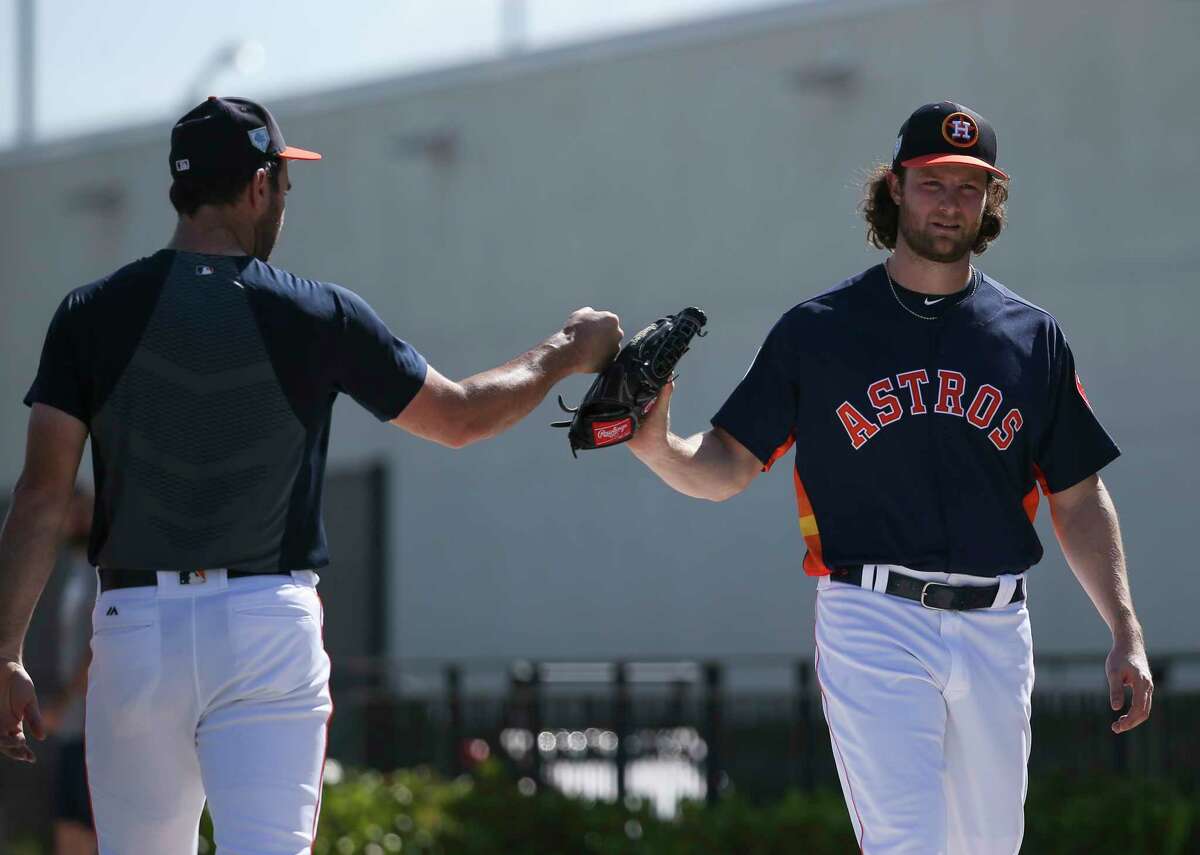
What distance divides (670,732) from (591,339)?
534 centimetres

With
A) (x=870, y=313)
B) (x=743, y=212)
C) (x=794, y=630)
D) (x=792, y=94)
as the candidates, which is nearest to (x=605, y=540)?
(x=794, y=630)

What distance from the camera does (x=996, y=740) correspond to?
15.7ft

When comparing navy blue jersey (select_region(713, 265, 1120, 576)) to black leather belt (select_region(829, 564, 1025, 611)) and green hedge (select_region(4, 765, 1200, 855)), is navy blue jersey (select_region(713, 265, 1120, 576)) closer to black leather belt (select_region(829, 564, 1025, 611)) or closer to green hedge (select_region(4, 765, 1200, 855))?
black leather belt (select_region(829, 564, 1025, 611))

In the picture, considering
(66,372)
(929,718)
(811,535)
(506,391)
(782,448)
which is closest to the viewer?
(66,372)

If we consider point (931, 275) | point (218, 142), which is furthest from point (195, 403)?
point (931, 275)

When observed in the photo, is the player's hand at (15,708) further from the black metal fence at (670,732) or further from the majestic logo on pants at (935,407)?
the black metal fence at (670,732)

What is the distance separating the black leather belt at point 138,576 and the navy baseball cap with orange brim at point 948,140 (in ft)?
7.12

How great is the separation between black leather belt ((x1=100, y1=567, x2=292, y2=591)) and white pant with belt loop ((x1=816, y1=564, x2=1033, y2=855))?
5.06 ft

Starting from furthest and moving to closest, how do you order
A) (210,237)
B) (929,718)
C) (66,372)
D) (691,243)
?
(691,243), (929,718), (210,237), (66,372)

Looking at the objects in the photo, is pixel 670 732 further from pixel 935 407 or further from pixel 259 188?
pixel 259 188

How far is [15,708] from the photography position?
424 cm

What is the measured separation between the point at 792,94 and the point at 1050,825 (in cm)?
900

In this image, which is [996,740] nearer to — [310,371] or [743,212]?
Answer: [310,371]

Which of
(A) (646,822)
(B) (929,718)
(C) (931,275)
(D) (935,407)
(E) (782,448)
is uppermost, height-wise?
(C) (931,275)
